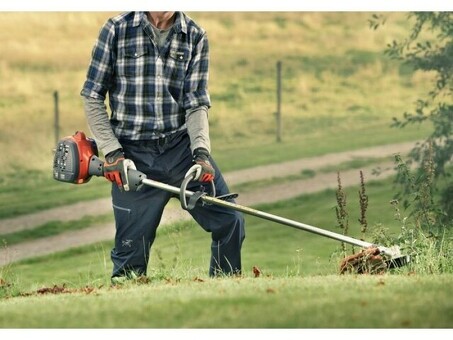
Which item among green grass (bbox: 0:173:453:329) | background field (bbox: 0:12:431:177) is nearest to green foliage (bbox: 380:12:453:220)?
background field (bbox: 0:12:431:177)

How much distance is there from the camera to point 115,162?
624cm

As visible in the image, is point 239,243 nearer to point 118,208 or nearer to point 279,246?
point 118,208

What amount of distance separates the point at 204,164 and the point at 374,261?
42.1 inches

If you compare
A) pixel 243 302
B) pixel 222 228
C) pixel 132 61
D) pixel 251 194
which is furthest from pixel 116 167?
pixel 251 194

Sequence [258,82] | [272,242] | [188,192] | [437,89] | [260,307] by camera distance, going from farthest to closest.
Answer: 1. [258,82]
2. [272,242]
3. [437,89]
4. [188,192]
5. [260,307]

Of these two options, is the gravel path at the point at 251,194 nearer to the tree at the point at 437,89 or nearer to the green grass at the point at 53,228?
the green grass at the point at 53,228

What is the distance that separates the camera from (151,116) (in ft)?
20.9

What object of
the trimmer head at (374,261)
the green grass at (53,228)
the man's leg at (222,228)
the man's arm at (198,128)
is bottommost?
the green grass at (53,228)

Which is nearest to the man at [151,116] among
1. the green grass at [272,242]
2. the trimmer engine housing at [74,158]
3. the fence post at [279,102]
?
the trimmer engine housing at [74,158]

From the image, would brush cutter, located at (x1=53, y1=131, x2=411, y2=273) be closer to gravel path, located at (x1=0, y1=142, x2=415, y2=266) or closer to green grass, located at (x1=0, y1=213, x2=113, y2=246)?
gravel path, located at (x1=0, y1=142, x2=415, y2=266)

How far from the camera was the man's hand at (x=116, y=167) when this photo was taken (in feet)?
20.4

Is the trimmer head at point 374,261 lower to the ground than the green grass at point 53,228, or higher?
higher

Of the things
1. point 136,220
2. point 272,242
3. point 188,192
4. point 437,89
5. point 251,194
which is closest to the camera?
point 188,192

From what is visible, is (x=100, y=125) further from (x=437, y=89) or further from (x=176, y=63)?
(x=437, y=89)
